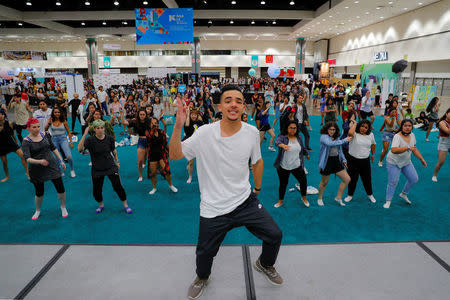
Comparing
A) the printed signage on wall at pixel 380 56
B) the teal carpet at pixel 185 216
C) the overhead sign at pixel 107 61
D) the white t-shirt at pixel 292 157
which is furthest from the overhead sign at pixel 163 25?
the overhead sign at pixel 107 61

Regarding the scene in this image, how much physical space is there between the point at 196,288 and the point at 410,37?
83.8ft

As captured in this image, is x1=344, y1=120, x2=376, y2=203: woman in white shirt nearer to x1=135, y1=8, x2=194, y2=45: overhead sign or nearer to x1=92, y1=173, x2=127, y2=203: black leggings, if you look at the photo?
x1=92, y1=173, x2=127, y2=203: black leggings

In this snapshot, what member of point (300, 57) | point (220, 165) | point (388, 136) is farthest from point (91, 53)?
point (220, 165)

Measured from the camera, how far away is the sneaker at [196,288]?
7.53 feet

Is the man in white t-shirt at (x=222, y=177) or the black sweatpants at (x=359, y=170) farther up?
the man in white t-shirt at (x=222, y=177)

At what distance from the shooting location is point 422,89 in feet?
52.5

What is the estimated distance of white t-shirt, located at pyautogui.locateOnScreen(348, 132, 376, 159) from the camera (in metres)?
5.11

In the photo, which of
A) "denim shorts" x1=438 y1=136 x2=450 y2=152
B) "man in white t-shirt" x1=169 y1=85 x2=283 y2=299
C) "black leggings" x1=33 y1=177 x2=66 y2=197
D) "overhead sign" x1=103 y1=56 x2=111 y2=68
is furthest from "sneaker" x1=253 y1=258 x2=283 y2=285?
"overhead sign" x1=103 y1=56 x2=111 y2=68

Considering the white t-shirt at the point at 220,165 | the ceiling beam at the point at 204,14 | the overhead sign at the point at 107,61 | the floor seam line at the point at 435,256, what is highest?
the ceiling beam at the point at 204,14

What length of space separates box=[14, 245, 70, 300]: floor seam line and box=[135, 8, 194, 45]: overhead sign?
15427 mm

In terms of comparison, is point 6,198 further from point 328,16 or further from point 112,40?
point 112,40

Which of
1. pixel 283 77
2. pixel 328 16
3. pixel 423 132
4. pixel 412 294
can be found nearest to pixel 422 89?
pixel 423 132

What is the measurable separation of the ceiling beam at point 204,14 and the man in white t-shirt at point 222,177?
84.0 ft

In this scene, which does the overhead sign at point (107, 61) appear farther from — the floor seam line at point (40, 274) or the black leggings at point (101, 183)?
the floor seam line at point (40, 274)
